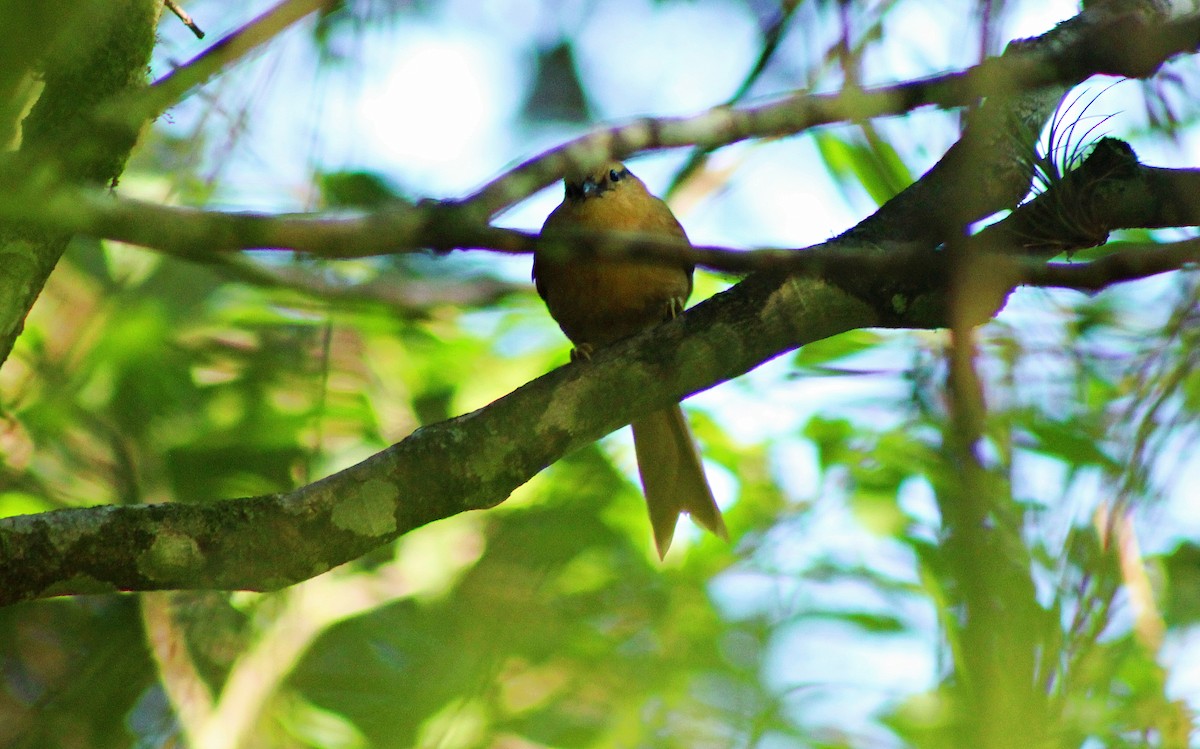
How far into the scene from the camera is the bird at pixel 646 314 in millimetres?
3662

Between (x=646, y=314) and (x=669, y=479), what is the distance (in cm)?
59

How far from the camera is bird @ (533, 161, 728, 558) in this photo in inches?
144

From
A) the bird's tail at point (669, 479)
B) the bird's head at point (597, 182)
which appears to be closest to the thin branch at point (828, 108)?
the bird's tail at point (669, 479)

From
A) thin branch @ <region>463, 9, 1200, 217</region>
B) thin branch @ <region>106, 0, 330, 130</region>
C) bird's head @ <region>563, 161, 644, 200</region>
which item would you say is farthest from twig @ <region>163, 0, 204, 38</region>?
bird's head @ <region>563, 161, 644, 200</region>

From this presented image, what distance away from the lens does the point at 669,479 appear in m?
3.67

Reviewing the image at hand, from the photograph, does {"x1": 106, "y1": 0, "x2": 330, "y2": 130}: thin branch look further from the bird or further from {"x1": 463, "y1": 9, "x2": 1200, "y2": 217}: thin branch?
the bird

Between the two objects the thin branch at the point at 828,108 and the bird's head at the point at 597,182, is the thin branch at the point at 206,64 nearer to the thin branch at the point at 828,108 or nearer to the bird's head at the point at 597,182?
the thin branch at the point at 828,108

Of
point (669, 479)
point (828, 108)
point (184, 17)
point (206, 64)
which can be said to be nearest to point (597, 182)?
point (669, 479)

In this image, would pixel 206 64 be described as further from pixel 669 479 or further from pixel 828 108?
pixel 669 479

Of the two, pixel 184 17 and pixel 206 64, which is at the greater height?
pixel 184 17

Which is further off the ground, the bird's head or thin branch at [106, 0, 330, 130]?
the bird's head

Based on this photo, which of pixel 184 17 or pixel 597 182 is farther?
pixel 597 182

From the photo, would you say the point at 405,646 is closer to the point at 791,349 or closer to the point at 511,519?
the point at 511,519

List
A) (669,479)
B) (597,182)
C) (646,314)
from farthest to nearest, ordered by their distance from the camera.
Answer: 1. (597,182)
2. (646,314)
3. (669,479)
